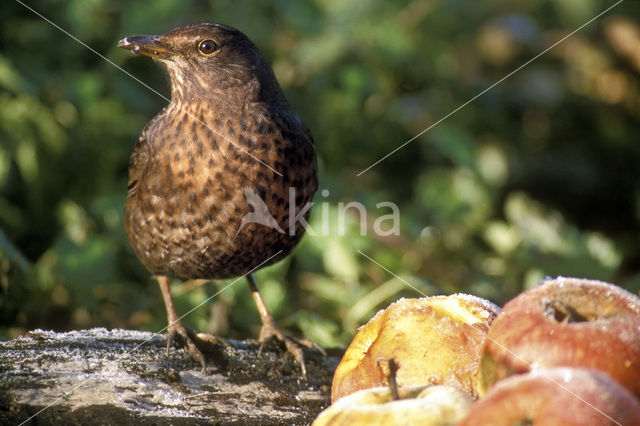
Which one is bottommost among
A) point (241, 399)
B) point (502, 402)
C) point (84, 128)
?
point (241, 399)

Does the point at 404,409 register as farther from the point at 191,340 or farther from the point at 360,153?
the point at 360,153

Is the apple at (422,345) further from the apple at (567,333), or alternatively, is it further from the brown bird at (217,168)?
the brown bird at (217,168)

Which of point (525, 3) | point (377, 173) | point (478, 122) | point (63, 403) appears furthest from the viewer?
point (525, 3)

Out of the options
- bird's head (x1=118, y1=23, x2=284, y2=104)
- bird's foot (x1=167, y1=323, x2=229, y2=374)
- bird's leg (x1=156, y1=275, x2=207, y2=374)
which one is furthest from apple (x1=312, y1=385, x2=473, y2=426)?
bird's head (x1=118, y1=23, x2=284, y2=104)

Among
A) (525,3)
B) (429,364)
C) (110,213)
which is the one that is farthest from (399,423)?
(525,3)

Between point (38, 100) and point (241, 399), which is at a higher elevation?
point (38, 100)

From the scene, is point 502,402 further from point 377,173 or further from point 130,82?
point 377,173

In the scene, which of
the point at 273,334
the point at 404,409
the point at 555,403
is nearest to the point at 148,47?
the point at 273,334

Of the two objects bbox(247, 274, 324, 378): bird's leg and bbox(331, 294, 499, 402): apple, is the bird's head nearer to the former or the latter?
bbox(247, 274, 324, 378): bird's leg
